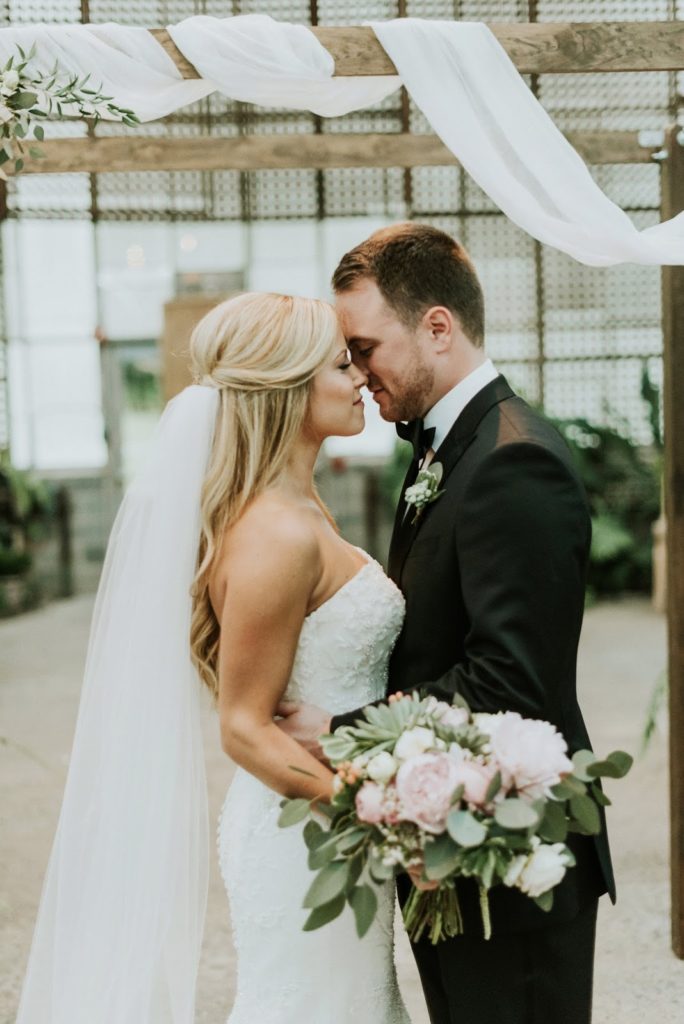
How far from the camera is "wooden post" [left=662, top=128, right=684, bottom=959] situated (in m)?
3.54

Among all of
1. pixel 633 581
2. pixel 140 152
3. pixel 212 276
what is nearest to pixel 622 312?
pixel 633 581

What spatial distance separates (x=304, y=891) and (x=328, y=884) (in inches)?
20.2

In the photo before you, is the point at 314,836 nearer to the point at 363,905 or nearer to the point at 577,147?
the point at 363,905

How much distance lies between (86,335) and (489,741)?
11419 mm

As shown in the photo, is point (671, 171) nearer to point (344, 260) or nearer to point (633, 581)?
point (344, 260)

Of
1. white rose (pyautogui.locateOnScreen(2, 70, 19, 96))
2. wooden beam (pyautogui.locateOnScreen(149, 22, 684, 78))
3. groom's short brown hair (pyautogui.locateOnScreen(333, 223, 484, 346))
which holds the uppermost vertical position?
wooden beam (pyautogui.locateOnScreen(149, 22, 684, 78))

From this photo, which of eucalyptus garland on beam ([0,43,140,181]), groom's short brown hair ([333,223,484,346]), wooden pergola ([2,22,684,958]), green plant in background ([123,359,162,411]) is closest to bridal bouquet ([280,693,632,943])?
groom's short brown hair ([333,223,484,346])

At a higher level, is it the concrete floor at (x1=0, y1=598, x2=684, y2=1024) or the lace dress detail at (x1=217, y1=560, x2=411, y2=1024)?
the lace dress detail at (x1=217, y1=560, x2=411, y2=1024)

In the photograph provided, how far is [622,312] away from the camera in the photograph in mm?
12344

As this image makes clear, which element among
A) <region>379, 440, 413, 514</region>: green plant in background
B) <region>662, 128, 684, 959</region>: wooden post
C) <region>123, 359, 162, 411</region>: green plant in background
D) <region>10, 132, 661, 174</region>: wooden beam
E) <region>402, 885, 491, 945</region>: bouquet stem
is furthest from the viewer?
<region>123, 359, 162, 411</region>: green plant in background

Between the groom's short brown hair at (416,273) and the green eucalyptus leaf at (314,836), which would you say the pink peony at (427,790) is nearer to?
the green eucalyptus leaf at (314,836)

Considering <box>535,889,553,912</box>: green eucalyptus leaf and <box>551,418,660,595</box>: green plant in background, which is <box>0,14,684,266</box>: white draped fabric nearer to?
<box>535,889,553,912</box>: green eucalyptus leaf

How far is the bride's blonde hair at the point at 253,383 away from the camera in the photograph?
2.35 m

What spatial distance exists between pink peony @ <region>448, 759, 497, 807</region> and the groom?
0.82ft
